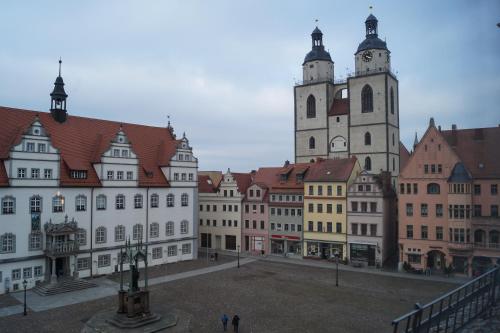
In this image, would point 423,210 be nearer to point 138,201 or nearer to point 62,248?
point 138,201

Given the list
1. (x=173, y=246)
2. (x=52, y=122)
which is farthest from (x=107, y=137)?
(x=173, y=246)

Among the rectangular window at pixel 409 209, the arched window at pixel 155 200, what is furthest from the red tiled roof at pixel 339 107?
the arched window at pixel 155 200

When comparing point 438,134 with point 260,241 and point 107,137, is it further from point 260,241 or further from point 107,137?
point 107,137

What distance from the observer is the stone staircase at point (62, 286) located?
118ft

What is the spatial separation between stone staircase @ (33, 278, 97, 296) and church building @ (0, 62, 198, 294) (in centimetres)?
65

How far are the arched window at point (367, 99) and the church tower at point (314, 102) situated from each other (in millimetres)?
6213

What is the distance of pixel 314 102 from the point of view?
230 ft

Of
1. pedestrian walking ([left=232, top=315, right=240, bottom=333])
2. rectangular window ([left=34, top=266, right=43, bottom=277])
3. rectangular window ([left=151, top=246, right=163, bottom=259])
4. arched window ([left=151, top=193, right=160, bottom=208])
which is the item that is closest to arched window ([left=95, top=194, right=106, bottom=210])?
arched window ([left=151, top=193, right=160, bottom=208])

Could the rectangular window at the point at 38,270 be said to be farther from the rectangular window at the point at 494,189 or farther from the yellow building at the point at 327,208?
the rectangular window at the point at 494,189

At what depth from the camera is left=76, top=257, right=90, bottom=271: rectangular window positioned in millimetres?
41594

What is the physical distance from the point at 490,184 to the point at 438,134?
7657mm

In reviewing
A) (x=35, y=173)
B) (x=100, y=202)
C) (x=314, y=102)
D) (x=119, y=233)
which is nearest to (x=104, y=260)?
(x=119, y=233)

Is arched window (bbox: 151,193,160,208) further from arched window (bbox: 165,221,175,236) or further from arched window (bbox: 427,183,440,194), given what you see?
arched window (bbox: 427,183,440,194)

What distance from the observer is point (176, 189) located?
52.5 meters
